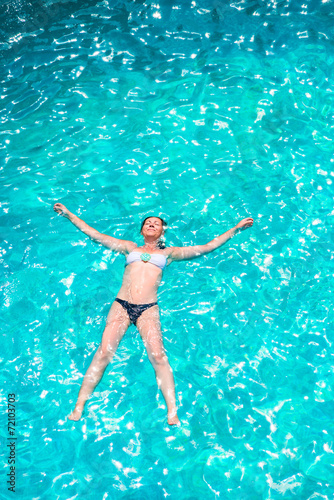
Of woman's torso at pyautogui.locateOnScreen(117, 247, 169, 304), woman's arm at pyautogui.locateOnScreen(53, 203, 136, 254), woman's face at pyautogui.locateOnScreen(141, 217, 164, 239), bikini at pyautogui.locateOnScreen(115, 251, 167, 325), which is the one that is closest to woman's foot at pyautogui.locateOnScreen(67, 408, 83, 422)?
bikini at pyautogui.locateOnScreen(115, 251, 167, 325)

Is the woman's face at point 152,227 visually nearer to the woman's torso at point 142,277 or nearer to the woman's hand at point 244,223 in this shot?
the woman's torso at point 142,277

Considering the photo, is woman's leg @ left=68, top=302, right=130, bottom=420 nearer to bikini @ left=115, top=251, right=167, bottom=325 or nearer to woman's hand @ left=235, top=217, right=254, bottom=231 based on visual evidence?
bikini @ left=115, top=251, right=167, bottom=325

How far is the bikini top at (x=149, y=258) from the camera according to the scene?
5695 mm

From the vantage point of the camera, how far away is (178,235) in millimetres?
6227

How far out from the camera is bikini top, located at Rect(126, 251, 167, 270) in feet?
18.7

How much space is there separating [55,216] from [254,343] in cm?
296

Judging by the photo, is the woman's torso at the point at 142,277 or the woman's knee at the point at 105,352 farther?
the woman's torso at the point at 142,277

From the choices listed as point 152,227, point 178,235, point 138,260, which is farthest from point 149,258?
point 178,235

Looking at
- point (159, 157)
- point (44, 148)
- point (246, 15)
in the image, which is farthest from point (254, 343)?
point (246, 15)

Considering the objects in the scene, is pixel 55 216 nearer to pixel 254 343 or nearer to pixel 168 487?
pixel 254 343

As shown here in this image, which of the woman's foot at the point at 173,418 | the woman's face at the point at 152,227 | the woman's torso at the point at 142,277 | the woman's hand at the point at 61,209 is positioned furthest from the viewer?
the woman's hand at the point at 61,209

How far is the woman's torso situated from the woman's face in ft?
0.71

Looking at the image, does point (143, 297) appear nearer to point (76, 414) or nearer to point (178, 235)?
point (178, 235)

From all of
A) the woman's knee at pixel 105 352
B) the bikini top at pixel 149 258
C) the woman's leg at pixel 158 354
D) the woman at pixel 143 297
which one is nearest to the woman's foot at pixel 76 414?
the woman at pixel 143 297
